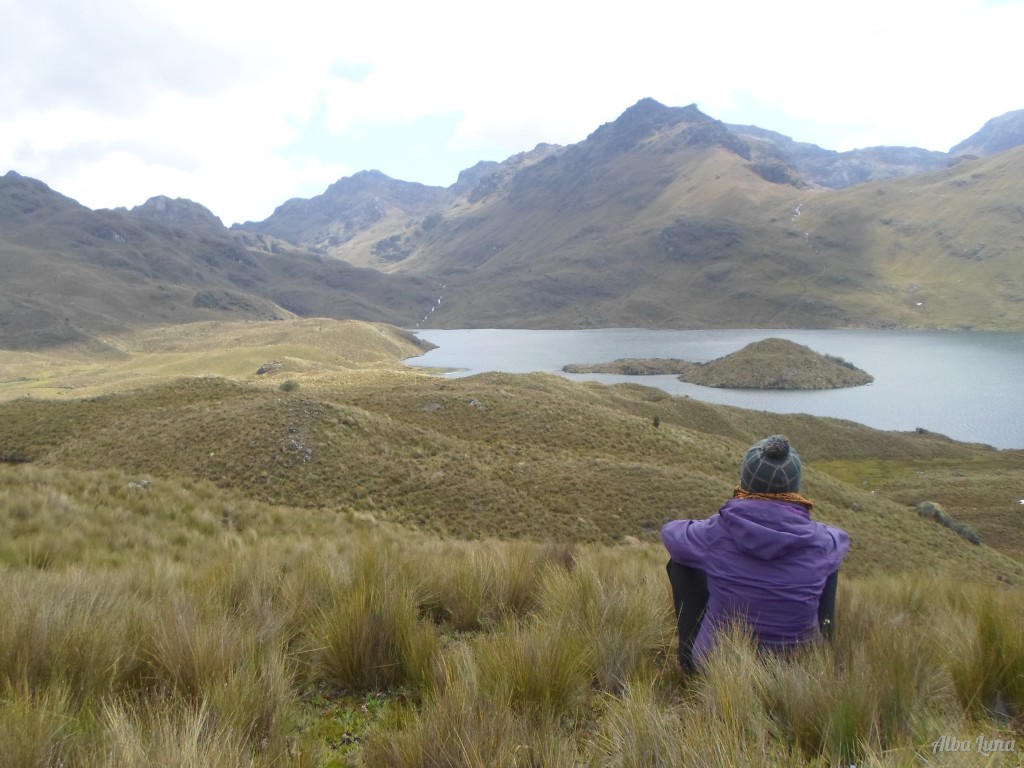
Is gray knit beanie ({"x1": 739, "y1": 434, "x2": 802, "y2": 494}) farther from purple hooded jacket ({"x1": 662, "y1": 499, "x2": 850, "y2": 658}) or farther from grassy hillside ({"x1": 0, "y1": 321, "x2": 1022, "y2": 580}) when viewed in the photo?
grassy hillside ({"x1": 0, "y1": 321, "x2": 1022, "y2": 580})

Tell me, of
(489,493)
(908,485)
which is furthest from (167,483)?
(908,485)

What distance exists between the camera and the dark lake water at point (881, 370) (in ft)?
220

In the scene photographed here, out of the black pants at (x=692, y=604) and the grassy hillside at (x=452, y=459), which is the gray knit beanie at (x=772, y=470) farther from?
the grassy hillside at (x=452, y=459)

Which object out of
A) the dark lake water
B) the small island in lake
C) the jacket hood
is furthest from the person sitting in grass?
the small island in lake

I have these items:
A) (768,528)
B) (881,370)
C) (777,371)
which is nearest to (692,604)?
(768,528)

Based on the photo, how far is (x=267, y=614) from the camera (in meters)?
4.19

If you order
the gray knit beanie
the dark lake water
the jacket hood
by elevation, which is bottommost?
the dark lake water

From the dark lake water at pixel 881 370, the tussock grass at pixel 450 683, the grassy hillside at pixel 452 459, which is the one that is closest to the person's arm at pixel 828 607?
the tussock grass at pixel 450 683

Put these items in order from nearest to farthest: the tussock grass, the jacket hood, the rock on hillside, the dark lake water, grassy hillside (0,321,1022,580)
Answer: the tussock grass → the jacket hood → grassy hillside (0,321,1022,580) → the dark lake water → the rock on hillside

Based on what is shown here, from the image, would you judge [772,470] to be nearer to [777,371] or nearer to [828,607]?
[828,607]

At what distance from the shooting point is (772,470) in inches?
151

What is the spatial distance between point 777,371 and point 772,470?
94.2 meters

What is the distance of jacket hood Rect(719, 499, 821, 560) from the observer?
365 cm

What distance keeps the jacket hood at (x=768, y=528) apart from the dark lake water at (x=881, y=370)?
68499mm
